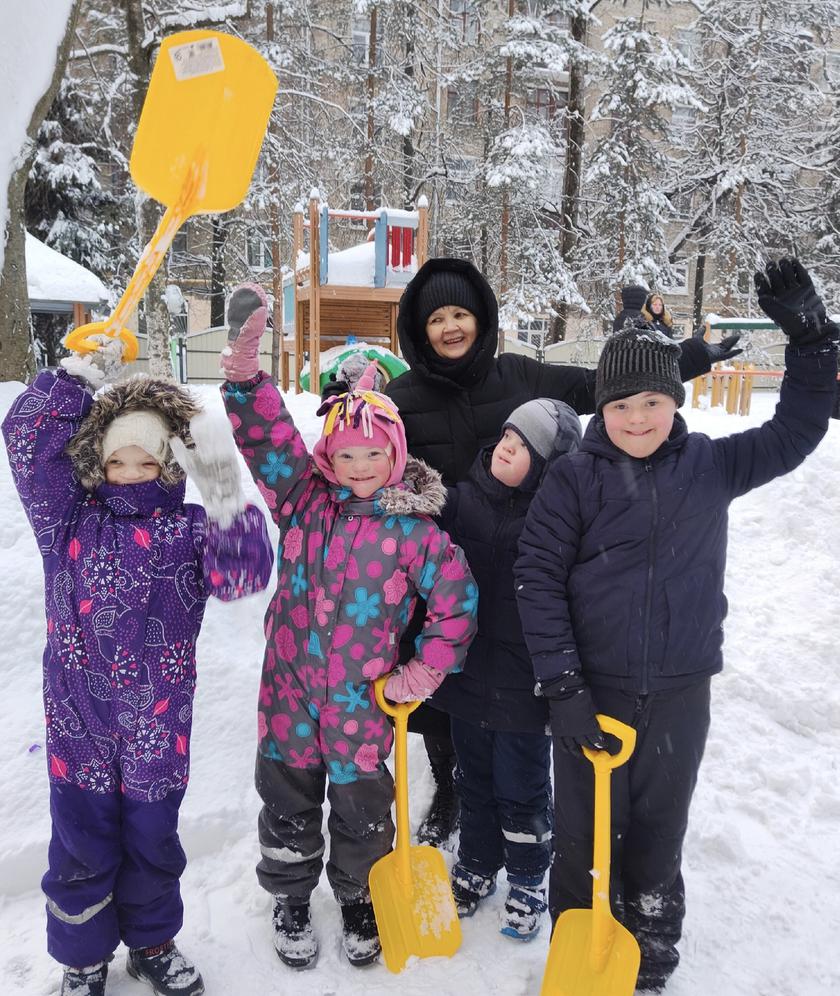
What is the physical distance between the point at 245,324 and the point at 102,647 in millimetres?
883

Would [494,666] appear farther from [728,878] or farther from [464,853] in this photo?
[728,878]

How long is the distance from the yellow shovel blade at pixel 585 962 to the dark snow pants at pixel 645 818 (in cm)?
11

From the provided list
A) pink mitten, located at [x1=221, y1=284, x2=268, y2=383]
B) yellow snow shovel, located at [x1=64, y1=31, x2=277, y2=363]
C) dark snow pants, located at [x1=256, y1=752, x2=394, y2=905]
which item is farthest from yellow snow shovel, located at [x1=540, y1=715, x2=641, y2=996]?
yellow snow shovel, located at [x1=64, y1=31, x2=277, y2=363]

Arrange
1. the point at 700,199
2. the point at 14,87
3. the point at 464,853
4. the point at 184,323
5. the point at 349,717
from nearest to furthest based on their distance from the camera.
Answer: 1. the point at 349,717
2. the point at 464,853
3. the point at 14,87
4. the point at 700,199
5. the point at 184,323

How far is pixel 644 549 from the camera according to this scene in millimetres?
1878

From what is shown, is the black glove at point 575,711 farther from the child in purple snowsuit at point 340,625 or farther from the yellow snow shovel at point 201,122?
the yellow snow shovel at point 201,122

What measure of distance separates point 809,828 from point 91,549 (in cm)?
268

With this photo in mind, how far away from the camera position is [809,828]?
8.94ft

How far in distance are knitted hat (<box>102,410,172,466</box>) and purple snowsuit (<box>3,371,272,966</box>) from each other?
3.7 inches

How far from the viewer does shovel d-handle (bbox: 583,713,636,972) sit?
6.07 feet

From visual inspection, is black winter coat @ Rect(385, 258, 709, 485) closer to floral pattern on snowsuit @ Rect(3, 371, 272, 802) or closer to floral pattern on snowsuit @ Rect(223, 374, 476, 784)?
floral pattern on snowsuit @ Rect(223, 374, 476, 784)

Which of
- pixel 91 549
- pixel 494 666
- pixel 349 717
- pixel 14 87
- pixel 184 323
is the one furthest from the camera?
pixel 184 323

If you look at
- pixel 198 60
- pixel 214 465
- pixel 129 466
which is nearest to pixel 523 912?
pixel 214 465

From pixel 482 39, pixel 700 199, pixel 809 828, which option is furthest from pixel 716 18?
pixel 809 828
